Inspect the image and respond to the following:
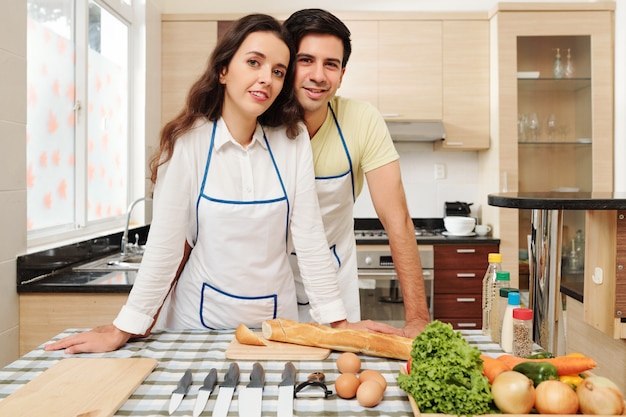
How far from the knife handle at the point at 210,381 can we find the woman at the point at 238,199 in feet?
1.09

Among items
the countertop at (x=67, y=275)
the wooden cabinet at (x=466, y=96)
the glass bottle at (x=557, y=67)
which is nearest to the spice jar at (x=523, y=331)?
the countertop at (x=67, y=275)

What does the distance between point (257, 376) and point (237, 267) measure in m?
0.51

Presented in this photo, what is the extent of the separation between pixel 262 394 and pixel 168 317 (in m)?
0.74

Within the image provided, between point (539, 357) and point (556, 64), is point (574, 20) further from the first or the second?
point (539, 357)

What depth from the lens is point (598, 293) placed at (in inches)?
68.9

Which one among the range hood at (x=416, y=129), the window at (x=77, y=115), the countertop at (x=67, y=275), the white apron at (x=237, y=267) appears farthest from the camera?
the range hood at (x=416, y=129)

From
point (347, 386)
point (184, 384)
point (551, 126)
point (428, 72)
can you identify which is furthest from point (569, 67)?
point (184, 384)

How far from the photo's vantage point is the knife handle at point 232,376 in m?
1.03

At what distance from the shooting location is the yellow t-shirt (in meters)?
1.74

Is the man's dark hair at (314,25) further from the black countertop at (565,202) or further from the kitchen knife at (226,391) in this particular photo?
the kitchen knife at (226,391)

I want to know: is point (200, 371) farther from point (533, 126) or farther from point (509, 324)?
point (533, 126)

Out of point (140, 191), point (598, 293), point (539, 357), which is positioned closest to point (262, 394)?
point (539, 357)

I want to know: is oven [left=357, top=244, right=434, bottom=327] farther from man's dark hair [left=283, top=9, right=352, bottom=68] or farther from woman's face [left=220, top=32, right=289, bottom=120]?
woman's face [left=220, top=32, right=289, bottom=120]

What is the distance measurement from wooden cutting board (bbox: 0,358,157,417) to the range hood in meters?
2.92
